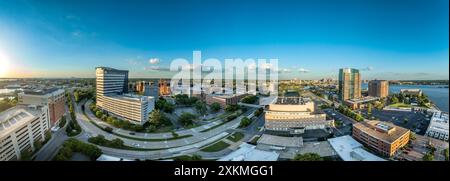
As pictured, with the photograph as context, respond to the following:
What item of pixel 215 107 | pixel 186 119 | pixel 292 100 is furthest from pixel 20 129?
pixel 292 100

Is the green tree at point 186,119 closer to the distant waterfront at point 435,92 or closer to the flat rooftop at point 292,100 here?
the flat rooftop at point 292,100

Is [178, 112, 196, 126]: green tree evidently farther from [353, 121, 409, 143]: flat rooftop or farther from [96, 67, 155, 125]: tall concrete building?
[353, 121, 409, 143]: flat rooftop

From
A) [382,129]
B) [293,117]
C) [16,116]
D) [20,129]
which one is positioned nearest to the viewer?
[20,129]

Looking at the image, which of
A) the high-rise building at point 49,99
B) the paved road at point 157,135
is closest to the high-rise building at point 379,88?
the paved road at point 157,135

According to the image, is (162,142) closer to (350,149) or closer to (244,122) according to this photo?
(244,122)

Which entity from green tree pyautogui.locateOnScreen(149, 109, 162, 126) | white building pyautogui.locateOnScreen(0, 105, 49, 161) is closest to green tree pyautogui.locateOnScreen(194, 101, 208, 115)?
green tree pyautogui.locateOnScreen(149, 109, 162, 126)

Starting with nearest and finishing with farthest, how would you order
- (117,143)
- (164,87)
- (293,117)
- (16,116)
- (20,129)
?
(20,129), (16,116), (117,143), (293,117), (164,87)
